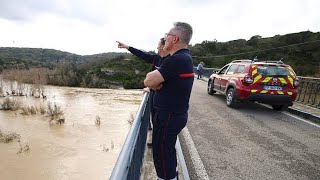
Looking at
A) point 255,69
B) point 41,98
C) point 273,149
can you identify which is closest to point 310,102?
point 255,69

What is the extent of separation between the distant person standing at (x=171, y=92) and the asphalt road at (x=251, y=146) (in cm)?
147

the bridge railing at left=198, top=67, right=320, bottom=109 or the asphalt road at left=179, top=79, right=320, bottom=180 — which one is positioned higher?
the bridge railing at left=198, top=67, right=320, bottom=109

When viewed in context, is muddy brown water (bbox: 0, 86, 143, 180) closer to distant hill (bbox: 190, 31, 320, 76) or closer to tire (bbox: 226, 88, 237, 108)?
tire (bbox: 226, 88, 237, 108)

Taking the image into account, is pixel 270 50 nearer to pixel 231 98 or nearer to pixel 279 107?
pixel 279 107

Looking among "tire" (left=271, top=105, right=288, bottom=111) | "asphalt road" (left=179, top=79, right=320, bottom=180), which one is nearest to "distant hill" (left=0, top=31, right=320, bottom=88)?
"tire" (left=271, top=105, right=288, bottom=111)

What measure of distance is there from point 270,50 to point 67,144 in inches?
1425

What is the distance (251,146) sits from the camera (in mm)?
5668

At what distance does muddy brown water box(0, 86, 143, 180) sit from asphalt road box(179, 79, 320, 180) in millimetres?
3321

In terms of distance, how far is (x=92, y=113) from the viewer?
1496 cm

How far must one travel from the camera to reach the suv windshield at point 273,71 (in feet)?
28.8

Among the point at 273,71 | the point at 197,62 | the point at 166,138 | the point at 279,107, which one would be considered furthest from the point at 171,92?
the point at 197,62

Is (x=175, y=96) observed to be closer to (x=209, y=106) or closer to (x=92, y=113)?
(x=209, y=106)

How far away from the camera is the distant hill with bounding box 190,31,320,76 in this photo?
33.7 meters

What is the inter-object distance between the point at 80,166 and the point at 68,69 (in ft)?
88.3
